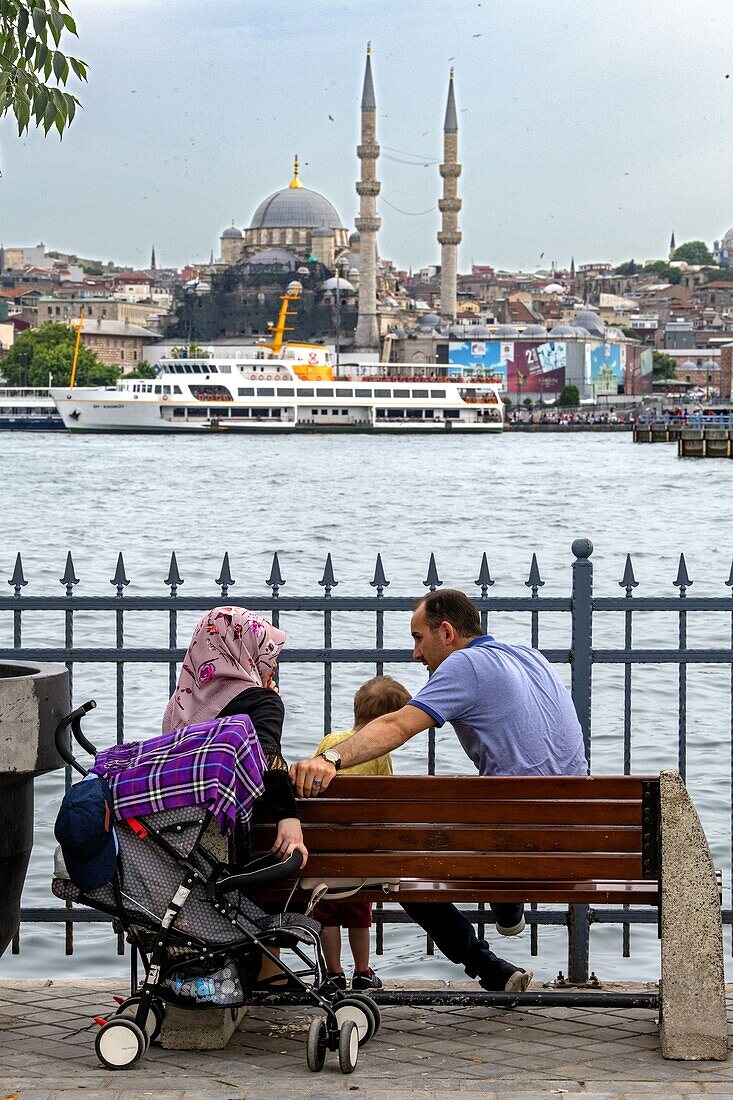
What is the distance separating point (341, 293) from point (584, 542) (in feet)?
302

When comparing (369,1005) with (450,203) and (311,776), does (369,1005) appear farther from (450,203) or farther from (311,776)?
(450,203)

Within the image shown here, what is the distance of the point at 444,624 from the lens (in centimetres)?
302

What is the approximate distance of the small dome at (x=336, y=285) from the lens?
93.8 m

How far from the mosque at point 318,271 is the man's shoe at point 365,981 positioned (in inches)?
3375

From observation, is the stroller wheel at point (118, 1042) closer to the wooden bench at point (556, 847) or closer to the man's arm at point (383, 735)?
the wooden bench at point (556, 847)

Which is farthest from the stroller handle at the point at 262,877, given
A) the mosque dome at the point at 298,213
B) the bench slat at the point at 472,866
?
the mosque dome at the point at 298,213

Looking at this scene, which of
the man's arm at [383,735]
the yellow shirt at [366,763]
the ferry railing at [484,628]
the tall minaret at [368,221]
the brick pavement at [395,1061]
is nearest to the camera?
the brick pavement at [395,1061]

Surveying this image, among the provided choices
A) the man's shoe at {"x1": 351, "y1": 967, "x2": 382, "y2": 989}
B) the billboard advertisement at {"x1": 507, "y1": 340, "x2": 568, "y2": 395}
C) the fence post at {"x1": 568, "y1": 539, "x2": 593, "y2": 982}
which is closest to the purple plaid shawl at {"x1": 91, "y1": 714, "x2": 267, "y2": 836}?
the man's shoe at {"x1": 351, "y1": 967, "x2": 382, "y2": 989}

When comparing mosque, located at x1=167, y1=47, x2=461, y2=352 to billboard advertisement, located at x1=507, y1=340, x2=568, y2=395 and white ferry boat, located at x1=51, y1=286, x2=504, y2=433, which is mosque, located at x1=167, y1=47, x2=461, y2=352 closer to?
billboard advertisement, located at x1=507, y1=340, x2=568, y2=395

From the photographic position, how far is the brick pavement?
8.54 feet

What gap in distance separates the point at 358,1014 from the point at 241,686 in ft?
1.94

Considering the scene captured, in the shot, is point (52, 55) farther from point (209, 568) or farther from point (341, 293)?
point (341, 293)

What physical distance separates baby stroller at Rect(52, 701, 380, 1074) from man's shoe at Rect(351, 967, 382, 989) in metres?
0.42

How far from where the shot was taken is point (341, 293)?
94250 mm
